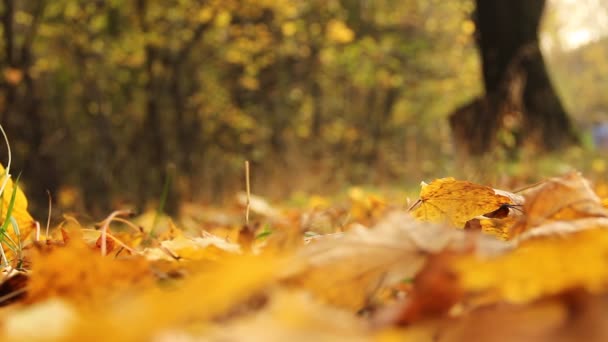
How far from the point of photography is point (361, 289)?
56 cm

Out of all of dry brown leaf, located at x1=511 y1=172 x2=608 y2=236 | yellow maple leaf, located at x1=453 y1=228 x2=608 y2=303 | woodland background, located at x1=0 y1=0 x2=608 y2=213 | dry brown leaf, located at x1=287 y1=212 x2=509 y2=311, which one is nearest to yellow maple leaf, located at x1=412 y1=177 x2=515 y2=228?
dry brown leaf, located at x1=511 y1=172 x2=608 y2=236

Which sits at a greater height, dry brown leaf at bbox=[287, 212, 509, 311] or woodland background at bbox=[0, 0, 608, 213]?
woodland background at bbox=[0, 0, 608, 213]

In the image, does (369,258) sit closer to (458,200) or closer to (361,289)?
(361,289)

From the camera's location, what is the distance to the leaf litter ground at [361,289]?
1.25 feet

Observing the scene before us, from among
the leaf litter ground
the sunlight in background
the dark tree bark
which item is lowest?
the leaf litter ground

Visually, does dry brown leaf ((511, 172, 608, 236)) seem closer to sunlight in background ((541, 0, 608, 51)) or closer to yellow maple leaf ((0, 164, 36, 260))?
yellow maple leaf ((0, 164, 36, 260))

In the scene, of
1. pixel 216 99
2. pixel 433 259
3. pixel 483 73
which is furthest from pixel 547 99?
pixel 433 259

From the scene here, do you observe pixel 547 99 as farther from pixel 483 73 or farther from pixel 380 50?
pixel 380 50

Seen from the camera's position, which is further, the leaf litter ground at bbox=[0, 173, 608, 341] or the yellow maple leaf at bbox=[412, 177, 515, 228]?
the yellow maple leaf at bbox=[412, 177, 515, 228]

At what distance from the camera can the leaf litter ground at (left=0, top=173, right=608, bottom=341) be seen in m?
0.38

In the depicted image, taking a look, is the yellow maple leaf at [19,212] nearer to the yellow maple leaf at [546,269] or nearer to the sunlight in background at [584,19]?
the yellow maple leaf at [546,269]

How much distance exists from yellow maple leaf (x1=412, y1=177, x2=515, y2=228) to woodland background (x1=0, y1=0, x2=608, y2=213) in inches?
157

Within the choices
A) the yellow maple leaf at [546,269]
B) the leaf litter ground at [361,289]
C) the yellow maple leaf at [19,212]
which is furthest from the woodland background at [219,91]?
the yellow maple leaf at [546,269]

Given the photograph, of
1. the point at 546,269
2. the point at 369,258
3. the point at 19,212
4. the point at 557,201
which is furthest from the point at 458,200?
the point at 19,212
